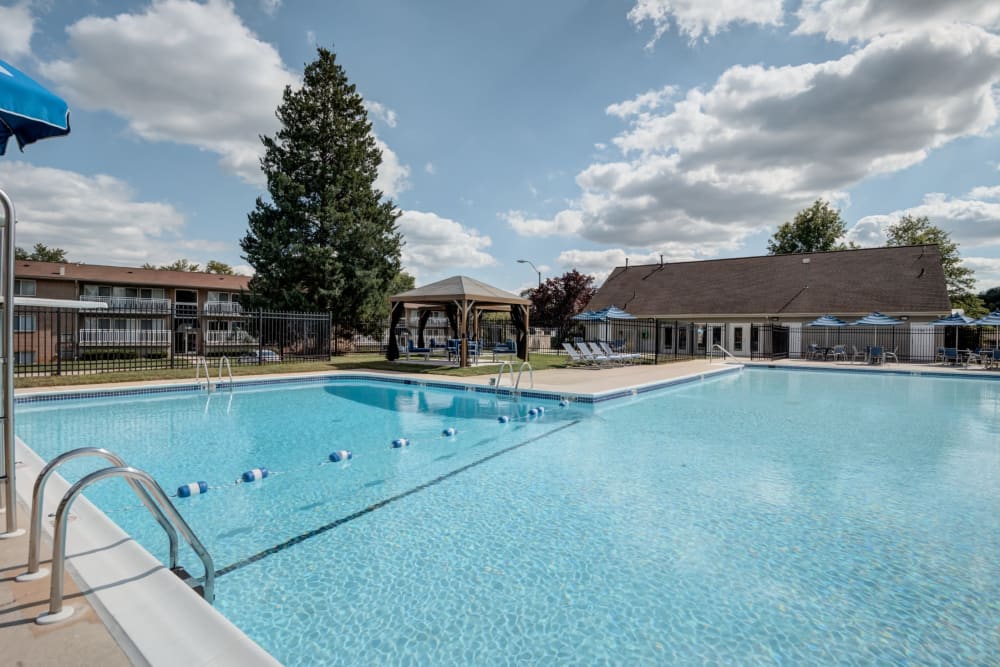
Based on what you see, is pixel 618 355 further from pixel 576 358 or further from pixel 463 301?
pixel 463 301

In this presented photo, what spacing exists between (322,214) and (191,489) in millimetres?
20657

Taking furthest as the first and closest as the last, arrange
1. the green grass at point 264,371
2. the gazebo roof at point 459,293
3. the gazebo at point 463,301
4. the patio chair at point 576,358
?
1. the patio chair at point 576,358
2. the gazebo at point 463,301
3. the gazebo roof at point 459,293
4. the green grass at point 264,371

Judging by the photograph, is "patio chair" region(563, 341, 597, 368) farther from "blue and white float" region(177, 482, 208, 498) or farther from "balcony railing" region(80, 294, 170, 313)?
"balcony railing" region(80, 294, 170, 313)

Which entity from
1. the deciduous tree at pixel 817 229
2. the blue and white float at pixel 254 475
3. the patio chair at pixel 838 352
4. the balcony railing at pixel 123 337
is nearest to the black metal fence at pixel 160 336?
the balcony railing at pixel 123 337

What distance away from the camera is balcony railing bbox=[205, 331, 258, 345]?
82.0 feet

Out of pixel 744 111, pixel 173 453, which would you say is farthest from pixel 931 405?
pixel 173 453

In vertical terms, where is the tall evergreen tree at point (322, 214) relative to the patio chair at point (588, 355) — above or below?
above

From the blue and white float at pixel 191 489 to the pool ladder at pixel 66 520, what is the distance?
305cm

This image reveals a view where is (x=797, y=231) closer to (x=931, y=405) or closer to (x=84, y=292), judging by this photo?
(x=931, y=405)

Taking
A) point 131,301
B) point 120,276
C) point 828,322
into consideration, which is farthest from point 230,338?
point 828,322

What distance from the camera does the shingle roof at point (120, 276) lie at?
27531 millimetres

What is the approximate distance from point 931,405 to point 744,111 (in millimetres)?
12428

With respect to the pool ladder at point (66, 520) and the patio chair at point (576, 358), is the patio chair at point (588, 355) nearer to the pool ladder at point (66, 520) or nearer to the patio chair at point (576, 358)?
the patio chair at point (576, 358)

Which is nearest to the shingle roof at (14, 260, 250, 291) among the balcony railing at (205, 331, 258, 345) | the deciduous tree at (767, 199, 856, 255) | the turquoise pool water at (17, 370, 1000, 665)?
the balcony railing at (205, 331, 258, 345)
